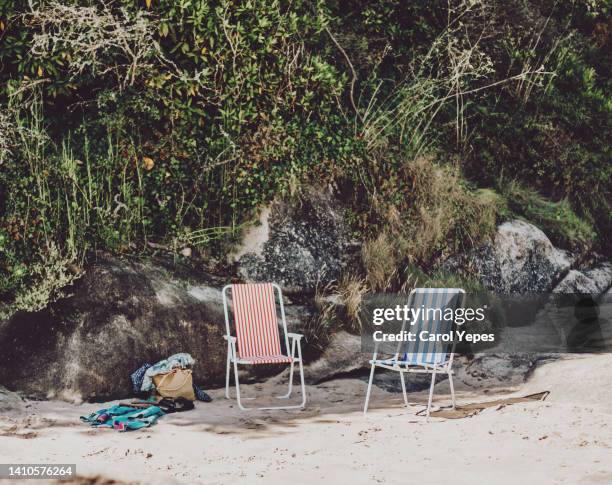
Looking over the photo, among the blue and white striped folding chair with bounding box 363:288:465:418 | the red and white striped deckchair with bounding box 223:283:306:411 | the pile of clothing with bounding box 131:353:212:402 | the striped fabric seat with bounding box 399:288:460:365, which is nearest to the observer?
the blue and white striped folding chair with bounding box 363:288:465:418

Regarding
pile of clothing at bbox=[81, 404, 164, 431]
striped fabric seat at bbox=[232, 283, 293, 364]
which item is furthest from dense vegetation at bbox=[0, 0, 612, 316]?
pile of clothing at bbox=[81, 404, 164, 431]

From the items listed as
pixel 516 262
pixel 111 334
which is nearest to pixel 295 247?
pixel 111 334

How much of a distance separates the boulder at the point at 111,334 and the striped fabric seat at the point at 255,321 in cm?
42

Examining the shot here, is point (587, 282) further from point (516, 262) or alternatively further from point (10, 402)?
point (10, 402)

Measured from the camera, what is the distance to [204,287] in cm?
780

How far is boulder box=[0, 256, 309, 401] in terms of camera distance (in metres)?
6.71

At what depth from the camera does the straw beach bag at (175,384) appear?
6.70 metres

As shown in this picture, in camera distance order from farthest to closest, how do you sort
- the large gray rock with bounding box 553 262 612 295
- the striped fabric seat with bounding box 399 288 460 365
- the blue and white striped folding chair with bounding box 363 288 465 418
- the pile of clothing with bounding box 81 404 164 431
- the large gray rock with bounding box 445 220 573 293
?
the large gray rock with bounding box 553 262 612 295, the large gray rock with bounding box 445 220 573 293, the striped fabric seat with bounding box 399 288 460 365, the blue and white striped folding chair with bounding box 363 288 465 418, the pile of clothing with bounding box 81 404 164 431

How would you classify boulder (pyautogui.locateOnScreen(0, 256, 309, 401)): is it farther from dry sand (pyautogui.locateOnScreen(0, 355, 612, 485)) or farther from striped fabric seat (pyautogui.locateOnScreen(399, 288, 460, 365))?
striped fabric seat (pyautogui.locateOnScreen(399, 288, 460, 365))

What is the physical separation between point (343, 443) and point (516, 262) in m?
5.06

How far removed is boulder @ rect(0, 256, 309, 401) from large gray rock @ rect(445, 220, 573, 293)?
3.23 m

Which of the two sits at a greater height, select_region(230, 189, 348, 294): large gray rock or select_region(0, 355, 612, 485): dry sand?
select_region(230, 189, 348, 294): large gray rock

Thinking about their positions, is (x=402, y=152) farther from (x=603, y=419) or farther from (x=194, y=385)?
(x=603, y=419)

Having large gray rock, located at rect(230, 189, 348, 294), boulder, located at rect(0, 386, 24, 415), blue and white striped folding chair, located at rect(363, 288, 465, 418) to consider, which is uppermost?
large gray rock, located at rect(230, 189, 348, 294)
